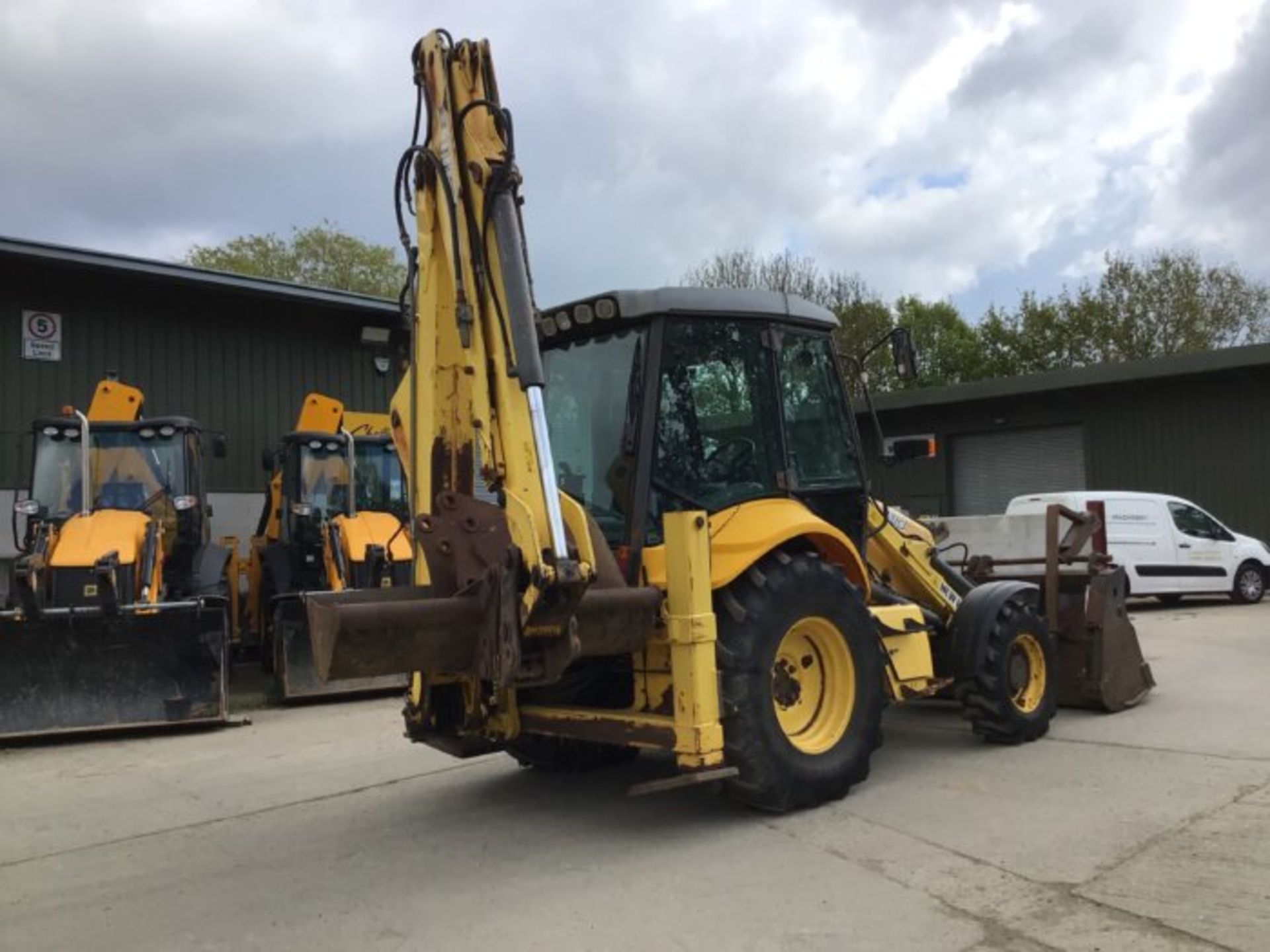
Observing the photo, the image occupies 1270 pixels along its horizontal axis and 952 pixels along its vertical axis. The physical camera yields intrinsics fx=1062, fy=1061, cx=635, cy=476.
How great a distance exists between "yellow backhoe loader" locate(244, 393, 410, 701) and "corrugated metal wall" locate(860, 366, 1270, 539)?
54.0 ft

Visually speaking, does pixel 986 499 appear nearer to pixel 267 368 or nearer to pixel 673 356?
pixel 267 368

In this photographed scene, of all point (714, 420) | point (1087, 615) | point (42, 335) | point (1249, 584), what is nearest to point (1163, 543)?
point (1249, 584)

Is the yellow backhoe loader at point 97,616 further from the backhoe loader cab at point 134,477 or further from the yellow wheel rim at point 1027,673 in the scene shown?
the yellow wheel rim at point 1027,673

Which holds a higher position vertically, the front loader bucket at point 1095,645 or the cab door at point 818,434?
the cab door at point 818,434

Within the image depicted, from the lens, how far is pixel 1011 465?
2489cm

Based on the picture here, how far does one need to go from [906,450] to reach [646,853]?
3104mm

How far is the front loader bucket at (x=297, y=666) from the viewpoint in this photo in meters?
10.0

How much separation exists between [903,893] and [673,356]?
9.31 ft

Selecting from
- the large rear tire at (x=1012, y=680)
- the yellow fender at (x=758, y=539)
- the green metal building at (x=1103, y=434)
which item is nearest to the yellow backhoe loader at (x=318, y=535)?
the yellow fender at (x=758, y=539)

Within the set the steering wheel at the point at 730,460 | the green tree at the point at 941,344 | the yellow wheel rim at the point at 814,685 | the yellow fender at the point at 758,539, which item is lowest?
the yellow wheel rim at the point at 814,685

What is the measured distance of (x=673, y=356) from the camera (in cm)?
566

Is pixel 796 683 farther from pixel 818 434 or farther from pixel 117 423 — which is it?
pixel 117 423

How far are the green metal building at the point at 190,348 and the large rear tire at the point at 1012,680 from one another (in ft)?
35.9

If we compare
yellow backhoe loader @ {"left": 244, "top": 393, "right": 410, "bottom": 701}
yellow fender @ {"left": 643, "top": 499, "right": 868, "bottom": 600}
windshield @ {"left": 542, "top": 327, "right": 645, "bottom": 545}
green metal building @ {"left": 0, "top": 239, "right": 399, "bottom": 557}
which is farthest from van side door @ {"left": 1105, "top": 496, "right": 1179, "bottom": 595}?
windshield @ {"left": 542, "top": 327, "right": 645, "bottom": 545}
